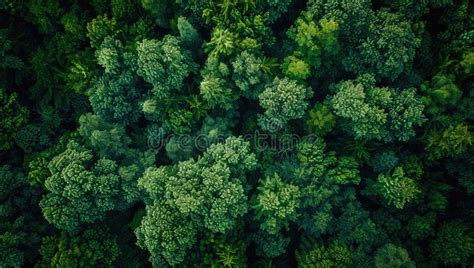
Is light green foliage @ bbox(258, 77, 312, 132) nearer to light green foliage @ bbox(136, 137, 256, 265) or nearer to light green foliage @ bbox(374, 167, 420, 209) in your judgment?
light green foliage @ bbox(136, 137, 256, 265)

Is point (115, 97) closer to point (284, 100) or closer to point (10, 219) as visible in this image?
point (10, 219)

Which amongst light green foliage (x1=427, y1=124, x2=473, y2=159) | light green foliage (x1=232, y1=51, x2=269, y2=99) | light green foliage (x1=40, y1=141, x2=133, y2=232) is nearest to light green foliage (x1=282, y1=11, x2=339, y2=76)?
light green foliage (x1=232, y1=51, x2=269, y2=99)

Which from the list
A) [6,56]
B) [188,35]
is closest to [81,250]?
[6,56]

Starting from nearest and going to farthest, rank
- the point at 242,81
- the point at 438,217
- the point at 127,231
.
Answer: the point at 242,81
the point at 438,217
the point at 127,231

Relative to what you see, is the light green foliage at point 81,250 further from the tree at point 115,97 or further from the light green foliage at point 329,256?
the light green foliage at point 329,256

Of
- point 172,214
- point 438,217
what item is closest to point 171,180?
point 172,214

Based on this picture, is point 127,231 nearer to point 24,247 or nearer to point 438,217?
point 24,247
